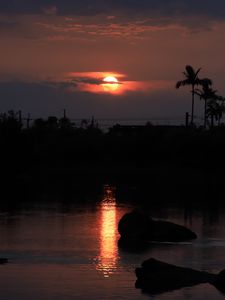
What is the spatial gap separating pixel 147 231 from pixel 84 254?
4.37m

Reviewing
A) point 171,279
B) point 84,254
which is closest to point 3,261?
point 84,254

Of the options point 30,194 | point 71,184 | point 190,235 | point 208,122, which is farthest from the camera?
point 208,122

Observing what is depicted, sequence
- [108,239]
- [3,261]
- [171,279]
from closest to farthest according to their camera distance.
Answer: [171,279] < [3,261] < [108,239]

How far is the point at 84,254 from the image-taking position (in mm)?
31578

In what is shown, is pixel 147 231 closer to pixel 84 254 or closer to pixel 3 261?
pixel 84 254

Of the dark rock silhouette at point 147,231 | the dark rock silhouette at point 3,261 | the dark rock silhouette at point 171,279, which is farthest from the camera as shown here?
the dark rock silhouette at point 147,231

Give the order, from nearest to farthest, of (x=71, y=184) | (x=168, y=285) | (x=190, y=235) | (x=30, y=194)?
(x=168, y=285) → (x=190, y=235) → (x=30, y=194) → (x=71, y=184)

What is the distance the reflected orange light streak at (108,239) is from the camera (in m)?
28.9

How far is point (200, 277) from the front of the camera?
24.9m

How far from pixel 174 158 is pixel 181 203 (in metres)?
36.3

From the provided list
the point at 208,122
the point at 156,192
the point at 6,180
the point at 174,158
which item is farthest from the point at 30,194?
the point at 208,122

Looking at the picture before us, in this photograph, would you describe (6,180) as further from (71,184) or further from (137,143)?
(137,143)

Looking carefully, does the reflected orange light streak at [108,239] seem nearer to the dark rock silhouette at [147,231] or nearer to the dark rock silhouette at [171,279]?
the dark rock silhouette at [147,231]

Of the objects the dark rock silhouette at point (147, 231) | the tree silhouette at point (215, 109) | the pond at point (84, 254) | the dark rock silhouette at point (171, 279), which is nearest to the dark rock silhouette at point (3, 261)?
the pond at point (84, 254)
